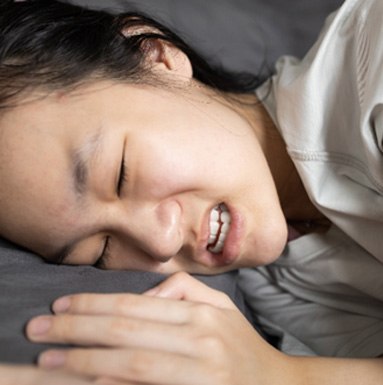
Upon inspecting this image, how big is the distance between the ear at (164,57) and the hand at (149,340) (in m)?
0.42

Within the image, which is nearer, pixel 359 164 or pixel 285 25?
pixel 359 164

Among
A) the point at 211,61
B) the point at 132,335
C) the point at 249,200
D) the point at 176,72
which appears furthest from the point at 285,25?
the point at 132,335

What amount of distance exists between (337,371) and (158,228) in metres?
0.31

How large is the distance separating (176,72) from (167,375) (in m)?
0.56

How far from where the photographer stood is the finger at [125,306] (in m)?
0.71

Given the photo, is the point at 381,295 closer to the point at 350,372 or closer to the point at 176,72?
the point at 350,372

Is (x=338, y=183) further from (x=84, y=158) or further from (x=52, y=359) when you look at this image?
(x=52, y=359)

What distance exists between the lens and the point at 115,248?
0.97 metres

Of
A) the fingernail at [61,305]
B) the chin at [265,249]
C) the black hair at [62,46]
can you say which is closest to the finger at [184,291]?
the fingernail at [61,305]

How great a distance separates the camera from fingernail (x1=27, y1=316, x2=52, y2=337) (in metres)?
0.67

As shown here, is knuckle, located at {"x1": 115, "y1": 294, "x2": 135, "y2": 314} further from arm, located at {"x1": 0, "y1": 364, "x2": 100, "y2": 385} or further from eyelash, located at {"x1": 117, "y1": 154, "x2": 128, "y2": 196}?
eyelash, located at {"x1": 117, "y1": 154, "x2": 128, "y2": 196}

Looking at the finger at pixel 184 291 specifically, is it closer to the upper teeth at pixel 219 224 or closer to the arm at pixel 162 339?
the arm at pixel 162 339

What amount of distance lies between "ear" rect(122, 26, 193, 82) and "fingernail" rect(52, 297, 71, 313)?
1.45 feet

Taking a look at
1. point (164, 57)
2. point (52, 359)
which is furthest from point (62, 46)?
point (52, 359)
